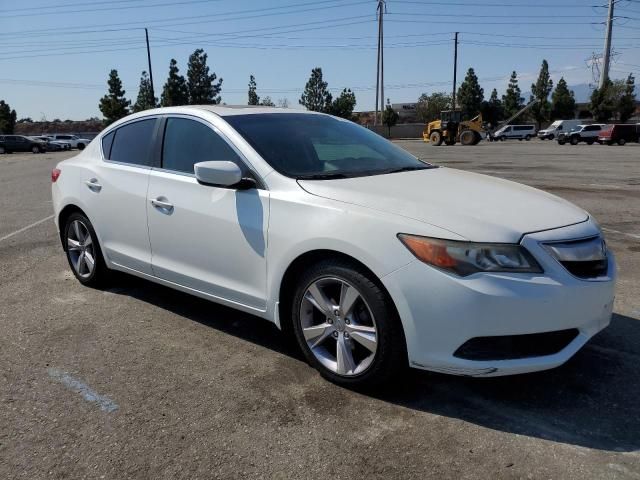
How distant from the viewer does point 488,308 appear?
2648mm

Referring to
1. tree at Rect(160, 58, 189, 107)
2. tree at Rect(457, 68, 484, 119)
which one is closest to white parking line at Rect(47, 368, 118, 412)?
tree at Rect(160, 58, 189, 107)

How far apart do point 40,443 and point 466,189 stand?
8.75 ft

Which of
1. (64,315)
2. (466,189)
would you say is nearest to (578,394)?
(466,189)

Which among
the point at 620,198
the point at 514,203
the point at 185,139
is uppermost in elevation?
the point at 185,139

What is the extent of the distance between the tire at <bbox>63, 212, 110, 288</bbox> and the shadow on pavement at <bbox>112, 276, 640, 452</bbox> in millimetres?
1908

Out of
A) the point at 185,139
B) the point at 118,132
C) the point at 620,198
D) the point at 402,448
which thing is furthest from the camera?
the point at 620,198

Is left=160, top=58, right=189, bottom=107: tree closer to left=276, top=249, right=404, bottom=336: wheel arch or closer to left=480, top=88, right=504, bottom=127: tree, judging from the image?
left=480, top=88, right=504, bottom=127: tree

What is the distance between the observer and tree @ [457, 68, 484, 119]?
87.1 m

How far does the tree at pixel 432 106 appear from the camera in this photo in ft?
329

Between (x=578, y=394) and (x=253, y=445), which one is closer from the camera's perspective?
(x=253, y=445)

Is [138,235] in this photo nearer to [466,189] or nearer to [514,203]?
[466,189]

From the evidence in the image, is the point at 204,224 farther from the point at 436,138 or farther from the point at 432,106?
the point at 432,106

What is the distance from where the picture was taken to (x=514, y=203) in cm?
321

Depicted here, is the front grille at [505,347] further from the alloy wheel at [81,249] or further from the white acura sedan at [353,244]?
the alloy wheel at [81,249]
